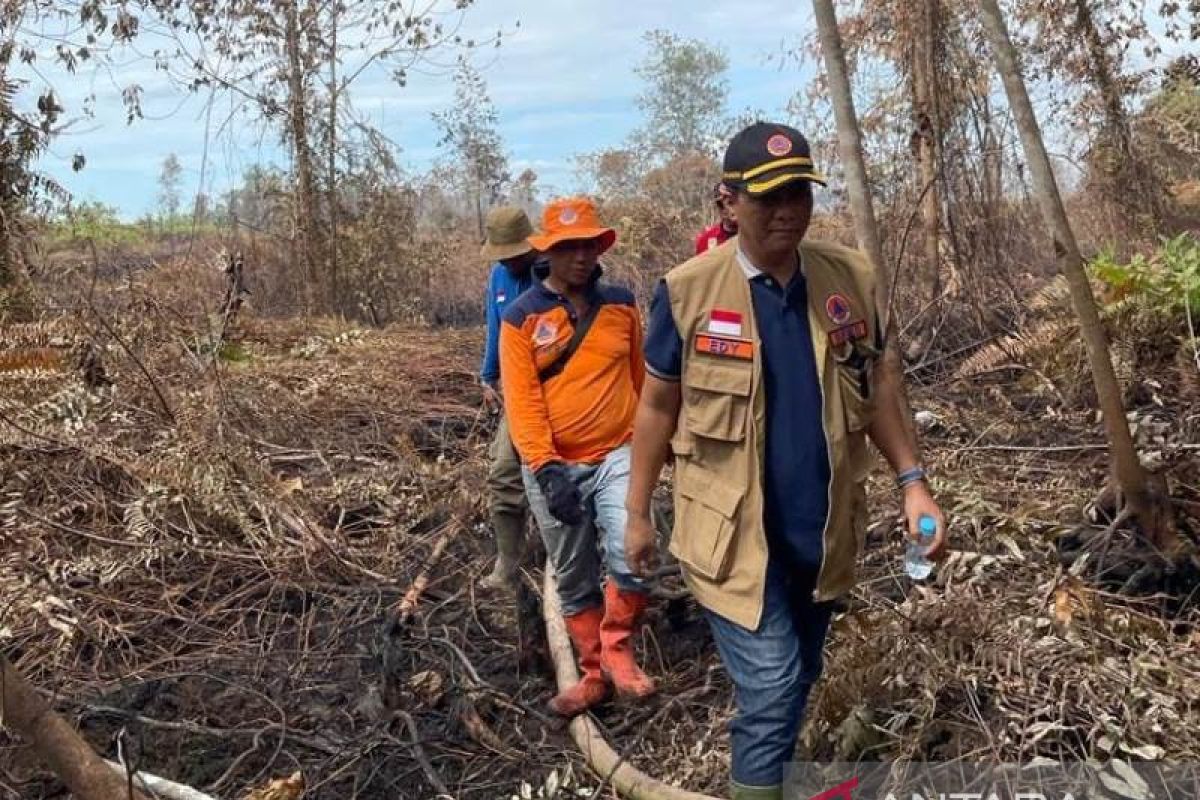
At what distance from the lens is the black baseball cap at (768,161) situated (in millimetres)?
2518

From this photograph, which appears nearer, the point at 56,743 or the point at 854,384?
the point at 56,743

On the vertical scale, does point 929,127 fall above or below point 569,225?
above

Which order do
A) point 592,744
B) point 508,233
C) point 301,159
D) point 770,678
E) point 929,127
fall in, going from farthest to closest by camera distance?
point 301,159 → point 929,127 → point 508,233 → point 592,744 → point 770,678

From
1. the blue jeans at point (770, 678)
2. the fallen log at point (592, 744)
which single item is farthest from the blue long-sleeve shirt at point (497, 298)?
the blue jeans at point (770, 678)

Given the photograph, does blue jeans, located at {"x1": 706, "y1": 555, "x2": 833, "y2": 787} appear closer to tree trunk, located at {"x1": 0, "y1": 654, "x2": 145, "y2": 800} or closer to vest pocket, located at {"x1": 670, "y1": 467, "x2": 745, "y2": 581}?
vest pocket, located at {"x1": 670, "y1": 467, "x2": 745, "y2": 581}

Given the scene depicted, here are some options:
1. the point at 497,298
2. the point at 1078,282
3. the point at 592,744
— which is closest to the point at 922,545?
the point at 592,744

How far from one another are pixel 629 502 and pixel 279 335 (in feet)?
27.7

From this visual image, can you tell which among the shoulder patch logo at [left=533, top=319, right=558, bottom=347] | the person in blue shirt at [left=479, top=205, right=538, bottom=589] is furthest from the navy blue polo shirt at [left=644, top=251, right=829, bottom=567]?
the person in blue shirt at [left=479, top=205, right=538, bottom=589]

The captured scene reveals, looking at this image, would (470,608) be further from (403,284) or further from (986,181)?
(403,284)

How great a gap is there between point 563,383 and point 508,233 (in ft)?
3.77

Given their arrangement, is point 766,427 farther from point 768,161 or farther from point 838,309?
point 768,161

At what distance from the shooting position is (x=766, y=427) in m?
2.62

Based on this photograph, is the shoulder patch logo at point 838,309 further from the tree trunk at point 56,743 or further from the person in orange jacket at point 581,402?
the tree trunk at point 56,743

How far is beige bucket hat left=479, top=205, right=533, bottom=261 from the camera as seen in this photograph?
15.9 feet
